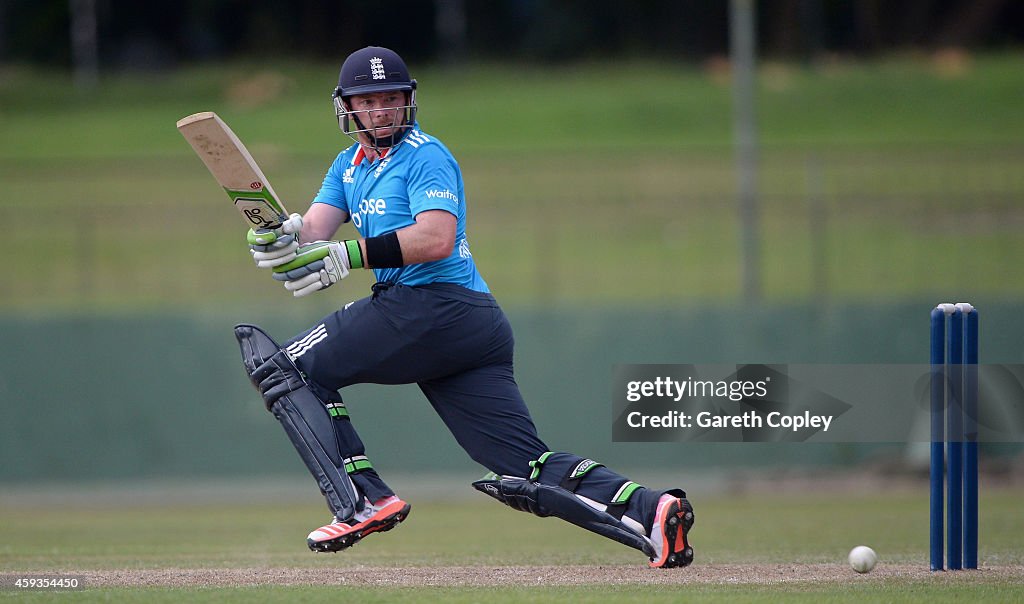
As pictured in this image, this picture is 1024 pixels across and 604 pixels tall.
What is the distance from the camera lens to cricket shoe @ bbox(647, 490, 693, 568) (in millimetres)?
6117

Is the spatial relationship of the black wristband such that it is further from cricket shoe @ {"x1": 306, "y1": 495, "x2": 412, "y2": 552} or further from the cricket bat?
cricket shoe @ {"x1": 306, "y1": 495, "x2": 412, "y2": 552}

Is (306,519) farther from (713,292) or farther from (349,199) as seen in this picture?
(713,292)

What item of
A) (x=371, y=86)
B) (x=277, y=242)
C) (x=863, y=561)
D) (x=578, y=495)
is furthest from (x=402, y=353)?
(x=863, y=561)

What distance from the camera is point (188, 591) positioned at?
556cm

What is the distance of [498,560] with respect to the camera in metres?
7.09

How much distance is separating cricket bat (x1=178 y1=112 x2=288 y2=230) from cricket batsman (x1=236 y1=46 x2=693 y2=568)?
8 centimetres

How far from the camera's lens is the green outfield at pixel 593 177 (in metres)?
21.0

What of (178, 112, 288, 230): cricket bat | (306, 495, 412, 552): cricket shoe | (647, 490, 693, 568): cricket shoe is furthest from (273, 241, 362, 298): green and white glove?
(647, 490, 693, 568): cricket shoe

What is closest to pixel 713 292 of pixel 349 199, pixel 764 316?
pixel 764 316

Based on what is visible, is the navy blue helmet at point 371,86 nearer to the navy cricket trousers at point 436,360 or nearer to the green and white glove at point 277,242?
the green and white glove at point 277,242

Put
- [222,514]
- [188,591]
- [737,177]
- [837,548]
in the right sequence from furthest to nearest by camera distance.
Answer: [737,177]
[222,514]
[837,548]
[188,591]

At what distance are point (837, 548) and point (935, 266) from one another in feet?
40.1

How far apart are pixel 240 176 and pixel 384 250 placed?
0.72m

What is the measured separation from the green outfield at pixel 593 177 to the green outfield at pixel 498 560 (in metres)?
6.24
